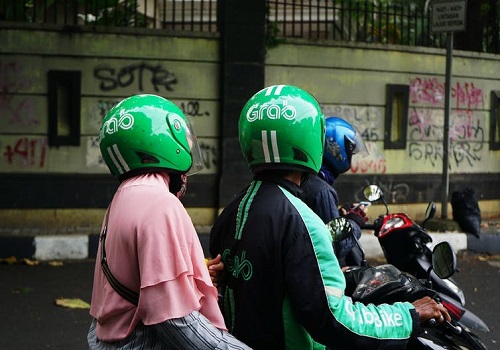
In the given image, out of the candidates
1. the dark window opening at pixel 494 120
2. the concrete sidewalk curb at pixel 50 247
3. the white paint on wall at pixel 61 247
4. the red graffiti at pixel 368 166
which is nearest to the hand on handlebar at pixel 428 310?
the concrete sidewalk curb at pixel 50 247

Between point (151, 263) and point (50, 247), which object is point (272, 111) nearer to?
point (151, 263)

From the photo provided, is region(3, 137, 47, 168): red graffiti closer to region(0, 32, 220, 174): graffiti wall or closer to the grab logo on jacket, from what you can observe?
region(0, 32, 220, 174): graffiti wall

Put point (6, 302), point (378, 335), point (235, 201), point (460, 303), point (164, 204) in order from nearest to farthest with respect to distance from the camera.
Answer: point (164, 204), point (378, 335), point (235, 201), point (460, 303), point (6, 302)

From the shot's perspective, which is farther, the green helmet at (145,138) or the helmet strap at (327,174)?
the helmet strap at (327,174)

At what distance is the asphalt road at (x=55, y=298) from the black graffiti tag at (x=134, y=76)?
232 cm

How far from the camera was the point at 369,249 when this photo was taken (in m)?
8.98

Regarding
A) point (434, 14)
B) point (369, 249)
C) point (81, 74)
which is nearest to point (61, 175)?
point (81, 74)

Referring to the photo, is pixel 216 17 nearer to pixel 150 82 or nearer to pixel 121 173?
pixel 150 82

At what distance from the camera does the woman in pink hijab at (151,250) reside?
1.95 meters

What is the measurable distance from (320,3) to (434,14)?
1613 millimetres

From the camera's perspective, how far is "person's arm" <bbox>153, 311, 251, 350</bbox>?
6.40 ft

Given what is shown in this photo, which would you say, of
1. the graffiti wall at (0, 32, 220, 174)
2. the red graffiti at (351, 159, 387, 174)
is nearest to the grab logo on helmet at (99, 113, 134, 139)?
the graffiti wall at (0, 32, 220, 174)

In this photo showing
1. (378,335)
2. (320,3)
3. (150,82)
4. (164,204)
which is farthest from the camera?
(320,3)

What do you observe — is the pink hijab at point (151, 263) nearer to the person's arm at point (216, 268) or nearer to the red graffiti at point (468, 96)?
the person's arm at point (216, 268)
